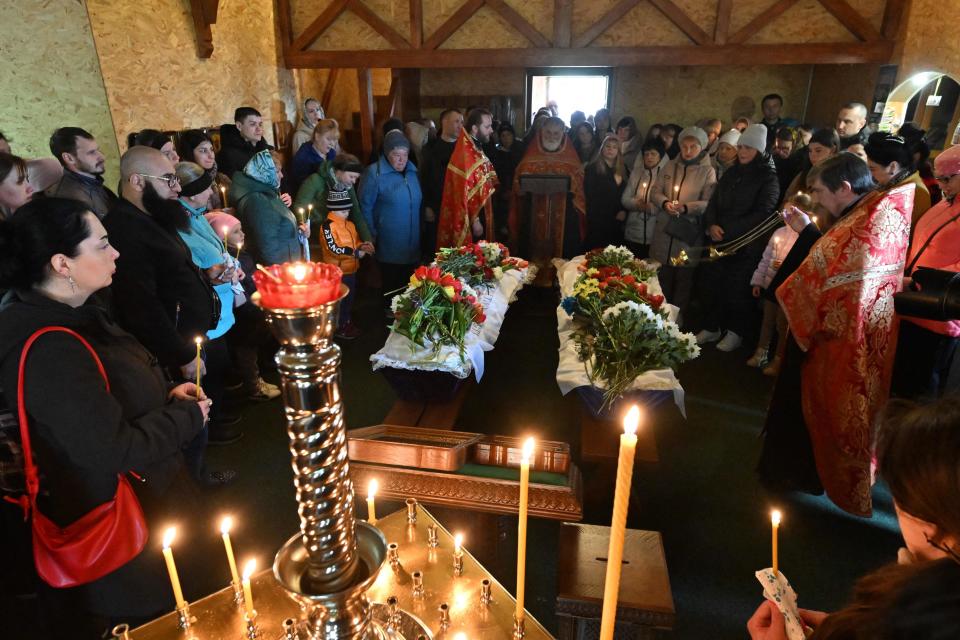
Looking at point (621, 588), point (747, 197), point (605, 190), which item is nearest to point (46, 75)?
point (605, 190)

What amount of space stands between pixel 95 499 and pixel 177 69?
4877mm

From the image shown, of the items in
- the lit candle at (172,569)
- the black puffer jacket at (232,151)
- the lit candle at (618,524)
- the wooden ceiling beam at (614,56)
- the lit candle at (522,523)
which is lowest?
the lit candle at (172,569)

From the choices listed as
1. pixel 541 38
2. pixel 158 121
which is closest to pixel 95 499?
pixel 158 121

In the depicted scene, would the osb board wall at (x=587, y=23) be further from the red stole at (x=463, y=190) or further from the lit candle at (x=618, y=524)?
the lit candle at (x=618, y=524)

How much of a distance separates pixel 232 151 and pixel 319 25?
8.70ft

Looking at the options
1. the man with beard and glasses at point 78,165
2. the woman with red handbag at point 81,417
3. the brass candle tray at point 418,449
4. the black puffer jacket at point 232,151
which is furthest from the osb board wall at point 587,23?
the woman with red handbag at point 81,417

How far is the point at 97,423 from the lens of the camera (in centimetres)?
157

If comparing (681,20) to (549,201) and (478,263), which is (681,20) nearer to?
(549,201)

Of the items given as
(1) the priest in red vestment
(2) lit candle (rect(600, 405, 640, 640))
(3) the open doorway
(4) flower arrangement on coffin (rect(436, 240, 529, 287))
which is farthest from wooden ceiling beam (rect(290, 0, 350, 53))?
(2) lit candle (rect(600, 405, 640, 640))

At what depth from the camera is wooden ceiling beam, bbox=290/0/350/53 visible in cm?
674

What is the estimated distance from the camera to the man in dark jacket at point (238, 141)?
520 centimetres

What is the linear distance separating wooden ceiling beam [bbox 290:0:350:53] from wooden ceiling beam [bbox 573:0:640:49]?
2.81 meters

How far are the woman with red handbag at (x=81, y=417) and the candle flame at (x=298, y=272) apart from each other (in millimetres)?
1345

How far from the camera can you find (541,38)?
6.65 meters
